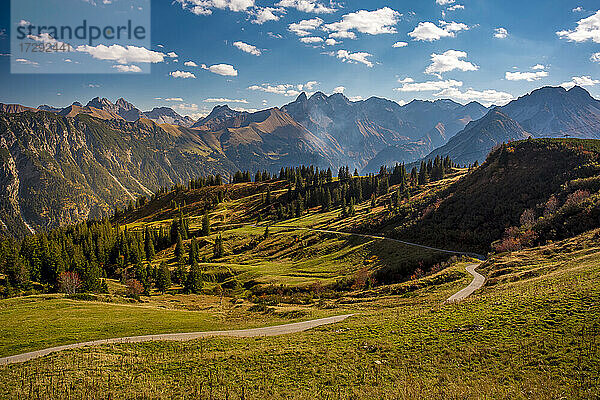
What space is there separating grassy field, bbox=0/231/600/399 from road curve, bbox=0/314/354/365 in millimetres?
2521

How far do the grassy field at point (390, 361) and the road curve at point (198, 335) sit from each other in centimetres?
252

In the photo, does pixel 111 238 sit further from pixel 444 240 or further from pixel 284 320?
pixel 444 240

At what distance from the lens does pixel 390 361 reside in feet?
67.4

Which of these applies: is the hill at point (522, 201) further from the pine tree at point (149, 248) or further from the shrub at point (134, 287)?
the pine tree at point (149, 248)

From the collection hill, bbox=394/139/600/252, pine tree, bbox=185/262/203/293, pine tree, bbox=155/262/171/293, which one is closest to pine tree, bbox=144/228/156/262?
pine tree, bbox=155/262/171/293

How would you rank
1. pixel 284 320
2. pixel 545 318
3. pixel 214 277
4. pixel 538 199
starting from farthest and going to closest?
pixel 214 277, pixel 538 199, pixel 284 320, pixel 545 318

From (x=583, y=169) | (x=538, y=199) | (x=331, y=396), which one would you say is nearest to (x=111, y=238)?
(x=331, y=396)

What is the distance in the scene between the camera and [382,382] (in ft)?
58.8

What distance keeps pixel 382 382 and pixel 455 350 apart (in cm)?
637

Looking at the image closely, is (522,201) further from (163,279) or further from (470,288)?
(163,279)

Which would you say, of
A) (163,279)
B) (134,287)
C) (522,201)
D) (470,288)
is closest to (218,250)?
(163,279)

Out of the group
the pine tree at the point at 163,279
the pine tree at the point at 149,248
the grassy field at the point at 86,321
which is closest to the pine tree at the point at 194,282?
the pine tree at the point at 163,279

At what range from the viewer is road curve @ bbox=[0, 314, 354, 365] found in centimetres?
2606

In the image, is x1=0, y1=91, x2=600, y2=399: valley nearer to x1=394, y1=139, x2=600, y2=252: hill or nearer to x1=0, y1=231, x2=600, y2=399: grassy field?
x1=0, y1=231, x2=600, y2=399: grassy field
